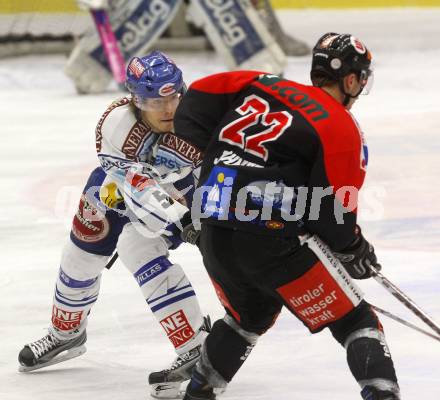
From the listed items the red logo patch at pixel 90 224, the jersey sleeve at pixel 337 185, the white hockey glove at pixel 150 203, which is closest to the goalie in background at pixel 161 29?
the red logo patch at pixel 90 224

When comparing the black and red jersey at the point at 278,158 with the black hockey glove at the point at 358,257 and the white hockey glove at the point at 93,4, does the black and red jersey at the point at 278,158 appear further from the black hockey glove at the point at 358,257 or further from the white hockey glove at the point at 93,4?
the white hockey glove at the point at 93,4

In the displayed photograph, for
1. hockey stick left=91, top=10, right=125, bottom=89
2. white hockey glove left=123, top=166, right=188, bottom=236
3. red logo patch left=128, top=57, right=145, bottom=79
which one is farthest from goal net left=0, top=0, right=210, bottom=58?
white hockey glove left=123, top=166, right=188, bottom=236

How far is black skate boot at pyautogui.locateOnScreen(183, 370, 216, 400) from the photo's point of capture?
3.05 metres

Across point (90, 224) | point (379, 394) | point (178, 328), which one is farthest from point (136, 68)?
point (379, 394)

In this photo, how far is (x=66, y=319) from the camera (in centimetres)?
387

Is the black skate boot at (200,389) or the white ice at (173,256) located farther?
the white ice at (173,256)

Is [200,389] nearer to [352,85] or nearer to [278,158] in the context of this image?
[278,158]

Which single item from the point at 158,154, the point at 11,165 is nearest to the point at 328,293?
the point at 158,154

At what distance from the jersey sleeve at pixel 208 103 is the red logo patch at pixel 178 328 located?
72cm

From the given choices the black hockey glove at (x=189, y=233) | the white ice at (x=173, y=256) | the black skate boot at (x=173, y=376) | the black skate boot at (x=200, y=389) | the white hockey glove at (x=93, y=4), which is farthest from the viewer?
the white hockey glove at (x=93, y=4)

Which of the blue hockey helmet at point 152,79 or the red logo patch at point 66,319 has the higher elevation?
the blue hockey helmet at point 152,79

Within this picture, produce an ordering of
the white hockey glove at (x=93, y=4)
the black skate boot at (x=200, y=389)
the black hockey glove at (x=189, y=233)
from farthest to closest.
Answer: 1. the white hockey glove at (x=93, y=4)
2. the black hockey glove at (x=189, y=233)
3. the black skate boot at (x=200, y=389)

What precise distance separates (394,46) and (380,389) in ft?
29.9

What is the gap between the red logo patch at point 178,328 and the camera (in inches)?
139
